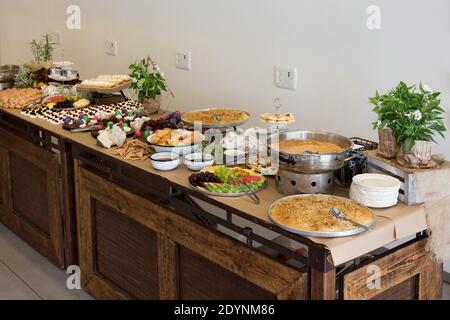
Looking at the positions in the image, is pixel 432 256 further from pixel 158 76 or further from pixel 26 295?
pixel 26 295

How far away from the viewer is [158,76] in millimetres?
3092

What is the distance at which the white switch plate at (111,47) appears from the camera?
15.7ft

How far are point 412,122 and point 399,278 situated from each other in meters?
0.48

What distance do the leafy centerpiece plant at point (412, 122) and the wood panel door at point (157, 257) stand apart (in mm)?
545

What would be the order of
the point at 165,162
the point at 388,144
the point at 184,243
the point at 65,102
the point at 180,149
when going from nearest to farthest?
1. the point at 388,144
2. the point at 184,243
3. the point at 165,162
4. the point at 180,149
5. the point at 65,102

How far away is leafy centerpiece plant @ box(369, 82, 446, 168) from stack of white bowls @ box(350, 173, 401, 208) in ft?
0.30

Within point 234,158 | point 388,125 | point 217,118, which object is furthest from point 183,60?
point 388,125

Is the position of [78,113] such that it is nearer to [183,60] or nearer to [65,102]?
[65,102]

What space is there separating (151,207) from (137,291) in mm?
408

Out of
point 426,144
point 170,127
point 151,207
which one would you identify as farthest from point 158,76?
point 426,144

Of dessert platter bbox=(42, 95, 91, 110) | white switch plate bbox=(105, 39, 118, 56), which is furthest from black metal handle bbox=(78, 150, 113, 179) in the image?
white switch plate bbox=(105, 39, 118, 56)

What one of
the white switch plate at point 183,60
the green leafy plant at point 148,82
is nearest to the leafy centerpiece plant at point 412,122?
the green leafy plant at point 148,82

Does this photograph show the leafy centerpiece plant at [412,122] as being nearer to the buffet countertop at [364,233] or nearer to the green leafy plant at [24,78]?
the buffet countertop at [364,233]

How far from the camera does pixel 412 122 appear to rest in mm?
2027
